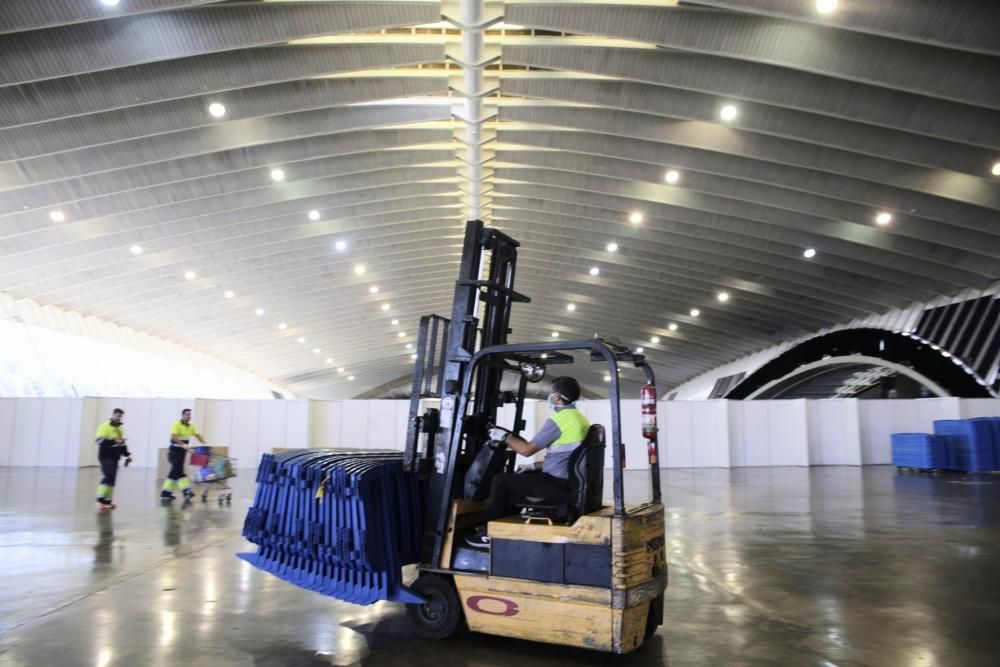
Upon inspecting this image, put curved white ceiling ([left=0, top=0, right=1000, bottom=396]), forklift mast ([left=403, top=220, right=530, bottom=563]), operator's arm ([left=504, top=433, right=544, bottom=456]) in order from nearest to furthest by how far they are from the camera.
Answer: operator's arm ([left=504, top=433, right=544, bottom=456])
forklift mast ([left=403, top=220, right=530, bottom=563])
curved white ceiling ([left=0, top=0, right=1000, bottom=396])

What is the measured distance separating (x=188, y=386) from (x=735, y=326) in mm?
33389

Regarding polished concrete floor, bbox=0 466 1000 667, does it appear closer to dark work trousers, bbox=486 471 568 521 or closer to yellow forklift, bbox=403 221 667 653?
yellow forklift, bbox=403 221 667 653

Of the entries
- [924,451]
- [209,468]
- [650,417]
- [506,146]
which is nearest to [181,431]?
[209,468]

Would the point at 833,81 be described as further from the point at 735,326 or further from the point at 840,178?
the point at 735,326

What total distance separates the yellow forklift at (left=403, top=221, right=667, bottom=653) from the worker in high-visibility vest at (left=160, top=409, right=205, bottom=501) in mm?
9418

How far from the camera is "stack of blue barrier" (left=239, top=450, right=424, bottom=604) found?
18.2 ft

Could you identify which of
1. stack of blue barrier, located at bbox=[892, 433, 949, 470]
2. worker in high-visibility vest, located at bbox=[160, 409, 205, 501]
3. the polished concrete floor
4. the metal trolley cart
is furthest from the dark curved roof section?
worker in high-visibility vest, located at bbox=[160, 409, 205, 501]

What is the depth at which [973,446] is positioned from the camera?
22734 millimetres

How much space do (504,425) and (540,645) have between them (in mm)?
18253

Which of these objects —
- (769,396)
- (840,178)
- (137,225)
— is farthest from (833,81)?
(769,396)

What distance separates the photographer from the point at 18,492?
1577 centimetres

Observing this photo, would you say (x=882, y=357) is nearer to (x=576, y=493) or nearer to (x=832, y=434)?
(x=832, y=434)

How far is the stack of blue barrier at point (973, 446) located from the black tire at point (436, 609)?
72.9 ft

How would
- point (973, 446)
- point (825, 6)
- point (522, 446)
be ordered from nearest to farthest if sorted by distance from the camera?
point (522, 446) < point (825, 6) < point (973, 446)
